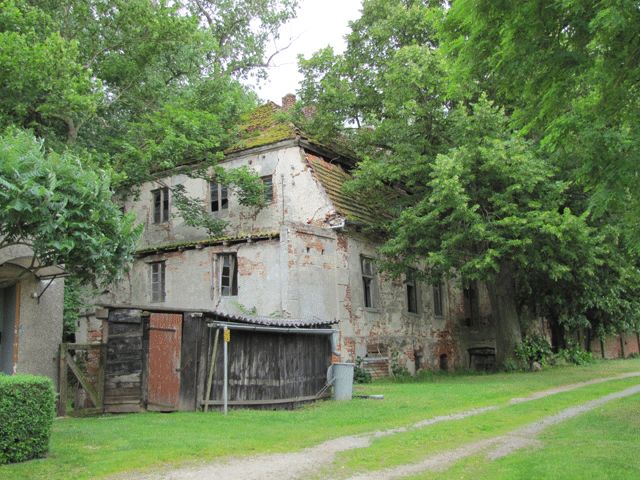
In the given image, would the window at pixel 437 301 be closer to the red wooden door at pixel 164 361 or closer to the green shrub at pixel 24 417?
the red wooden door at pixel 164 361

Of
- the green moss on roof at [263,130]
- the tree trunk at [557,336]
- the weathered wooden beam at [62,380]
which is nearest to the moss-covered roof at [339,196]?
the green moss on roof at [263,130]

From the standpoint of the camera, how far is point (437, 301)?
1061 inches

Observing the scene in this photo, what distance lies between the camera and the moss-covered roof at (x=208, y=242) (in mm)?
20709

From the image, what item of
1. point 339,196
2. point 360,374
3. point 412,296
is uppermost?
point 339,196

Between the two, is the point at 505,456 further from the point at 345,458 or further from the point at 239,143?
the point at 239,143

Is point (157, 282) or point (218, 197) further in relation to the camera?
point (218, 197)

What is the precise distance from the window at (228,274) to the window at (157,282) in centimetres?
297

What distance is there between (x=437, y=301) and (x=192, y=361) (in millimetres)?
14969

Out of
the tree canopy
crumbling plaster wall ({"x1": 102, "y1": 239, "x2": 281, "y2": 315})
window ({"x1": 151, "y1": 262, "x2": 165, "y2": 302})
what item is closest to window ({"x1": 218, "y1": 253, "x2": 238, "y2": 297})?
crumbling plaster wall ({"x1": 102, "y1": 239, "x2": 281, "y2": 315})

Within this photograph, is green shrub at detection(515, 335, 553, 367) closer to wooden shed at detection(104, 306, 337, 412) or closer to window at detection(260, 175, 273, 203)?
window at detection(260, 175, 273, 203)

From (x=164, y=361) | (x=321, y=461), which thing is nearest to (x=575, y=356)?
(x=164, y=361)

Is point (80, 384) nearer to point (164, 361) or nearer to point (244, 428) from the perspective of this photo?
point (164, 361)

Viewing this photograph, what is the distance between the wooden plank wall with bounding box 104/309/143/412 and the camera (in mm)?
14727

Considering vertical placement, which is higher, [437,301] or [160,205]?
[160,205]
